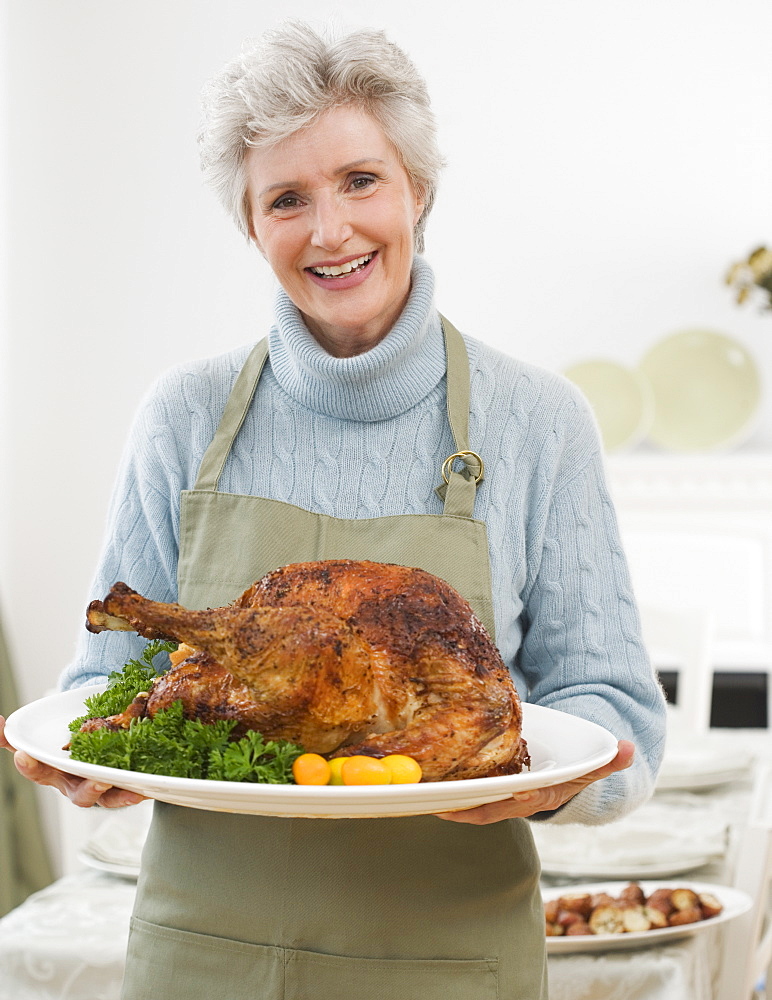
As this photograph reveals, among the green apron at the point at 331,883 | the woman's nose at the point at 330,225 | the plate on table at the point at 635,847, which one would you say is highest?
the woman's nose at the point at 330,225

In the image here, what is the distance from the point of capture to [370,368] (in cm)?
138

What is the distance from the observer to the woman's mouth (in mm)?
1334

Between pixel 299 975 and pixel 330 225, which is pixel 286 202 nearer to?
pixel 330 225

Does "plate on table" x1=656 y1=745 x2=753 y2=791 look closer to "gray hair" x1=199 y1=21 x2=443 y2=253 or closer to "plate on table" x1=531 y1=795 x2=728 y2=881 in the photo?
"plate on table" x1=531 y1=795 x2=728 y2=881

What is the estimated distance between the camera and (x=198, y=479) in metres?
1.37

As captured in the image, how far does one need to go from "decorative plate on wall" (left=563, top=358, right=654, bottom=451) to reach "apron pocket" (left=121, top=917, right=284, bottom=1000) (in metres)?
2.94

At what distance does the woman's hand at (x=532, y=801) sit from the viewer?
39.7 inches

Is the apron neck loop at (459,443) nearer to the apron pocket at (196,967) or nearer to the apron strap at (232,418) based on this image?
the apron strap at (232,418)

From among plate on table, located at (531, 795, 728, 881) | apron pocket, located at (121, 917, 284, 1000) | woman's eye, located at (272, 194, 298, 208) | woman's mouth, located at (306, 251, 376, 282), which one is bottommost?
plate on table, located at (531, 795, 728, 881)

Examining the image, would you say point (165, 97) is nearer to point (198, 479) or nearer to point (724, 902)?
point (198, 479)

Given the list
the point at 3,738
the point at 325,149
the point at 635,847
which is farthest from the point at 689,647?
the point at 3,738

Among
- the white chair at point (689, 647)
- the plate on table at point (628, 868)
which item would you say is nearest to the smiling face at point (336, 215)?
the plate on table at point (628, 868)

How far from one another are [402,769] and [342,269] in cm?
65

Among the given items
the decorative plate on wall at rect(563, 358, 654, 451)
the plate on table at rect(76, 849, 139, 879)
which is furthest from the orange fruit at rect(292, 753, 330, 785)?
the decorative plate on wall at rect(563, 358, 654, 451)
